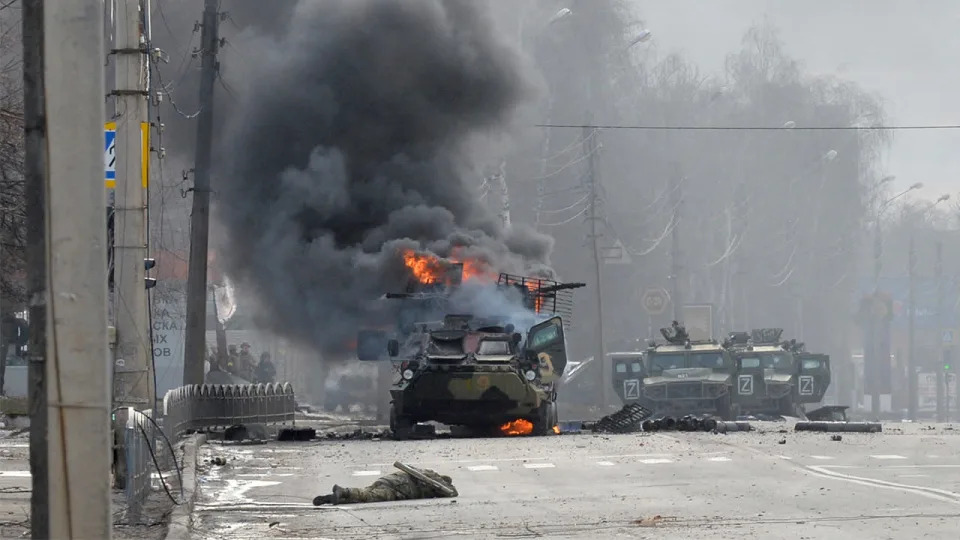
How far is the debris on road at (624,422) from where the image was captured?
22922mm

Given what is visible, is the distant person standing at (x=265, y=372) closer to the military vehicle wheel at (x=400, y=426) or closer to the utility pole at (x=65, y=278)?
the military vehicle wheel at (x=400, y=426)

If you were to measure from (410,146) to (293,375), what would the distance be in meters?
29.0

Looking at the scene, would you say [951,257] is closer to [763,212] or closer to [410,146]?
[763,212]

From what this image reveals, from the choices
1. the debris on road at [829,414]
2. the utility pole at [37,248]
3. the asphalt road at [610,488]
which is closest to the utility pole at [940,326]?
the debris on road at [829,414]

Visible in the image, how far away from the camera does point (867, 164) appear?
7994 centimetres

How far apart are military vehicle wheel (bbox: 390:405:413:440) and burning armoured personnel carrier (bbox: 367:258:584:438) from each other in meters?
0.01

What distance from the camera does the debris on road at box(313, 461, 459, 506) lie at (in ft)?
41.7

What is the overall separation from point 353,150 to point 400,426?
9.23 m

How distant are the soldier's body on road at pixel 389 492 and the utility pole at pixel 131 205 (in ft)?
13.1

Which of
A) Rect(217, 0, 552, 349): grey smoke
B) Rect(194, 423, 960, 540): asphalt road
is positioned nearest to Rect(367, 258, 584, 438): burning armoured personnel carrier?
Rect(194, 423, 960, 540): asphalt road

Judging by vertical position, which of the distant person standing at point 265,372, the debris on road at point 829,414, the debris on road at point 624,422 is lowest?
A: the debris on road at point 829,414

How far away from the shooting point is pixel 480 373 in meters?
20.6

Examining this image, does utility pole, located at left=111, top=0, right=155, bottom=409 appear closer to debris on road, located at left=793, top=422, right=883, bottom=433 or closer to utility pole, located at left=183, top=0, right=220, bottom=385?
utility pole, located at left=183, top=0, right=220, bottom=385

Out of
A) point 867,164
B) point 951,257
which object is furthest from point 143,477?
point 951,257
